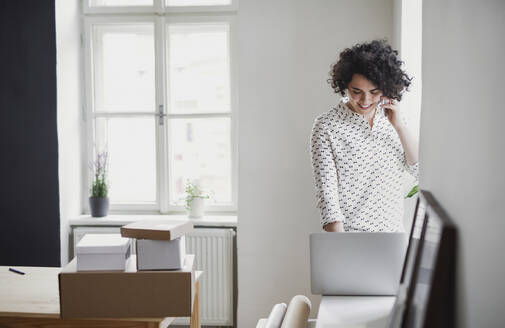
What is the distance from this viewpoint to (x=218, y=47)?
150 inches

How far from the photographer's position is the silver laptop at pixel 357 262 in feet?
5.75

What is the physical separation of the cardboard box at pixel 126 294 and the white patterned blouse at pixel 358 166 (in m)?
0.73

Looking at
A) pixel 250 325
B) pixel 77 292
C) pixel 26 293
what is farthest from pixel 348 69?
pixel 250 325

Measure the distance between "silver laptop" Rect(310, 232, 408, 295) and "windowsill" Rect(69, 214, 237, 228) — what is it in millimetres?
1788

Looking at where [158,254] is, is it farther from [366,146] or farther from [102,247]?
[366,146]

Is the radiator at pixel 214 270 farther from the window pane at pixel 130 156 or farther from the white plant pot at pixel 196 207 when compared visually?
the window pane at pixel 130 156

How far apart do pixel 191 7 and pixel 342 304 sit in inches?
103

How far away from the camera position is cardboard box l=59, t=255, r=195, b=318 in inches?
78.9

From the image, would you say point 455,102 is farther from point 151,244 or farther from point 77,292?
point 77,292

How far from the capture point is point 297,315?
72.9 inches

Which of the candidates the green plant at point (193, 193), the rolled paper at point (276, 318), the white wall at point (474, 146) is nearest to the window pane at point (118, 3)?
the green plant at point (193, 193)

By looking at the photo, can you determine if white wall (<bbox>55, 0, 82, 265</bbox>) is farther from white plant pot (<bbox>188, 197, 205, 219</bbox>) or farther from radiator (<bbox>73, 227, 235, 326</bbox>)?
white plant pot (<bbox>188, 197, 205, 219</bbox>)

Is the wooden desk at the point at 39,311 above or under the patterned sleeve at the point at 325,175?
under

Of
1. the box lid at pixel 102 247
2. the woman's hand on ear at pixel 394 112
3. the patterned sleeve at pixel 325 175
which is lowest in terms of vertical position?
the box lid at pixel 102 247
